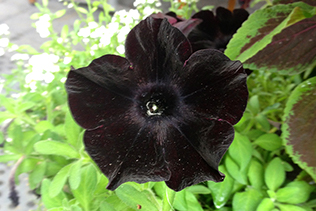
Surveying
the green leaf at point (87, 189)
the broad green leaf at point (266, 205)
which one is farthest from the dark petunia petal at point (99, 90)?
the broad green leaf at point (266, 205)

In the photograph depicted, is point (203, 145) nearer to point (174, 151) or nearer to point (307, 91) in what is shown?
point (174, 151)

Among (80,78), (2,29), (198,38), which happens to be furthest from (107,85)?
(2,29)

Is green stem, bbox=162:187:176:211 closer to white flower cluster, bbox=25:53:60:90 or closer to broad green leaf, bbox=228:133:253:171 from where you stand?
broad green leaf, bbox=228:133:253:171

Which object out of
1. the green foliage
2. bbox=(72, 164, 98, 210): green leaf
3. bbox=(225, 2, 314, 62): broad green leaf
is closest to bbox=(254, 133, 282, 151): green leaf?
the green foliage

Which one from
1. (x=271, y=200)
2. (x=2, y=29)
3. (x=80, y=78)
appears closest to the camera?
(x=80, y=78)

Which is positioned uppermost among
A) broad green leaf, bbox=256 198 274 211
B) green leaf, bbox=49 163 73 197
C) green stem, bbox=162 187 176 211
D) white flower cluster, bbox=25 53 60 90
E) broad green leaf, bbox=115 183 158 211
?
white flower cluster, bbox=25 53 60 90

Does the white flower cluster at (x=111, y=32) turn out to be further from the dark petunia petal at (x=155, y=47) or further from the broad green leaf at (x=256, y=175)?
the broad green leaf at (x=256, y=175)

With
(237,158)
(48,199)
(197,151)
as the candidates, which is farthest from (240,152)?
(48,199)

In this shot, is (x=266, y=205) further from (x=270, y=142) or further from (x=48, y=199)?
(x=48, y=199)
